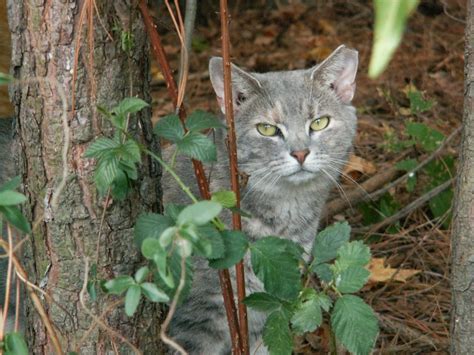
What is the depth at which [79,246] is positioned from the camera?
250cm

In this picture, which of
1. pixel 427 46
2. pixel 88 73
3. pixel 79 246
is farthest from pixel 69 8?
pixel 427 46

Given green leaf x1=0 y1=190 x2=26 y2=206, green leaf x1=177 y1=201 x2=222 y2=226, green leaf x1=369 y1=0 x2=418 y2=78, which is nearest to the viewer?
green leaf x1=369 y1=0 x2=418 y2=78

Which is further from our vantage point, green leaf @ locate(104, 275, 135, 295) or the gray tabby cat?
the gray tabby cat

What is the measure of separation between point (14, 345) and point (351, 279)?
96 cm

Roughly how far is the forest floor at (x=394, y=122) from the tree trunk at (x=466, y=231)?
877 mm

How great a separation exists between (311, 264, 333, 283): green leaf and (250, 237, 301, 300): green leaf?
145 mm

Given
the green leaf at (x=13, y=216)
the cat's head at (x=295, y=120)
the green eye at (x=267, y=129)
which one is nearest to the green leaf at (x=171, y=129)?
the green leaf at (x=13, y=216)

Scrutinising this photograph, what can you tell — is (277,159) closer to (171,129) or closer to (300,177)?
(300,177)

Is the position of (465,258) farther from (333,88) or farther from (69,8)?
(69,8)

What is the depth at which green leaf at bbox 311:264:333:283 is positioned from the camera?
244 cm

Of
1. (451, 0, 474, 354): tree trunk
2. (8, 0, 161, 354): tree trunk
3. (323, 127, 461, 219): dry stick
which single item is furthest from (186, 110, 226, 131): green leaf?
(323, 127, 461, 219): dry stick

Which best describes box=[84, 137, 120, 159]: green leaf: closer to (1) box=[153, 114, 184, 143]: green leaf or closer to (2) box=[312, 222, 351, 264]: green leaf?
(1) box=[153, 114, 184, 143]: green leaf

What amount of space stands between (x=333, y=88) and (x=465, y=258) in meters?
1.29

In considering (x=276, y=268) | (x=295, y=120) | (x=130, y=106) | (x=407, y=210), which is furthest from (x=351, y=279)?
(x=407, y=210)
